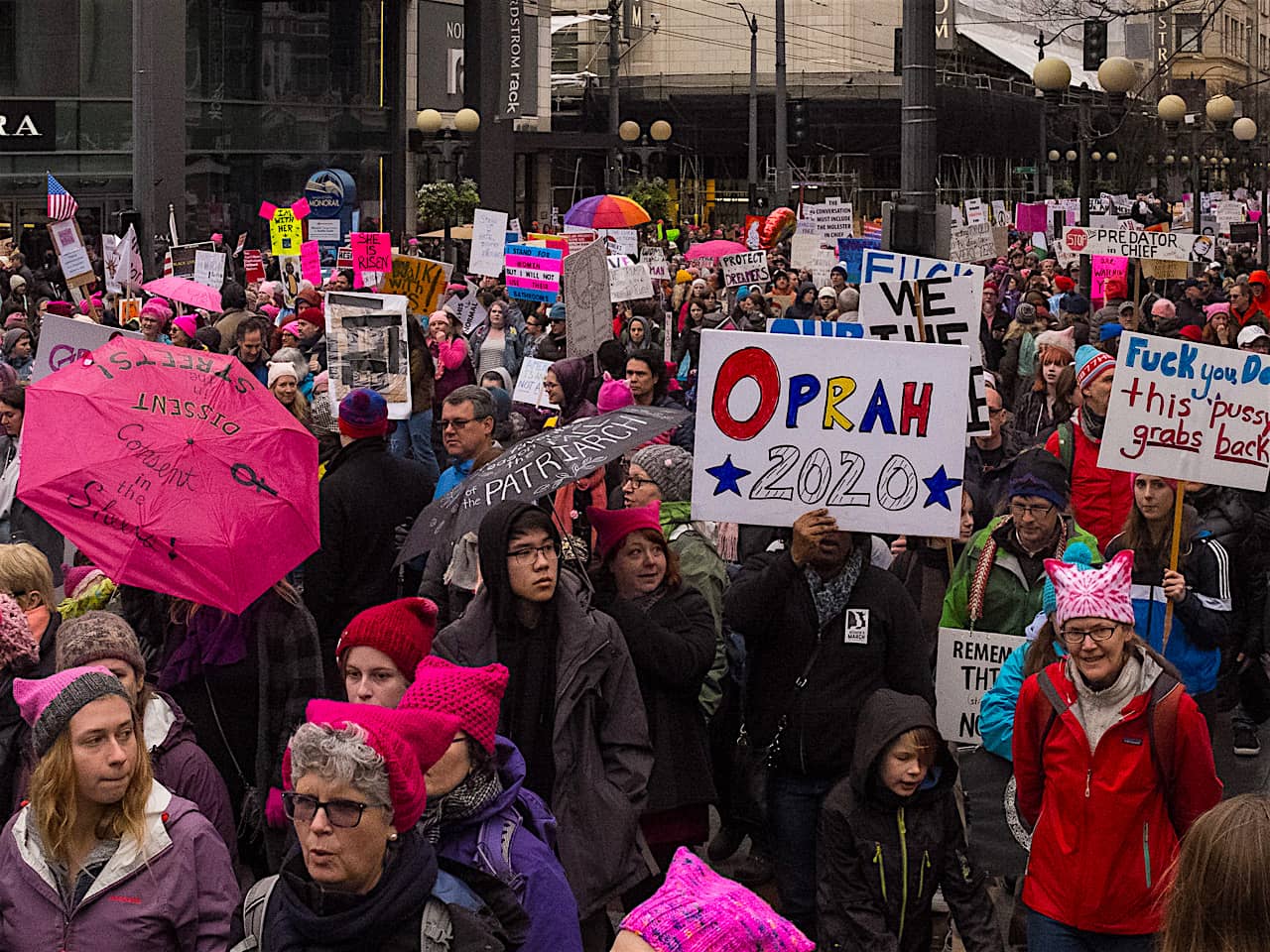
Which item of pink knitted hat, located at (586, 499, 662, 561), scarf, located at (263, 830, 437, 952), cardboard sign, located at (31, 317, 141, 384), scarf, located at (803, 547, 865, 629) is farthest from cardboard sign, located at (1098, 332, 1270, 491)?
cardboard sign, located at (31, 317, 141, 384)

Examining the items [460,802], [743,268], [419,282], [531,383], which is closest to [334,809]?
[460,802]

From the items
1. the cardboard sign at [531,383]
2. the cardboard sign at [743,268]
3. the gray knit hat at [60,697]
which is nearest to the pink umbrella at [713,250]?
the cardboard sign at [743,268]

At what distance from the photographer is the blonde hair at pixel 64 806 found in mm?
4172

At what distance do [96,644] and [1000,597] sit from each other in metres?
2.95

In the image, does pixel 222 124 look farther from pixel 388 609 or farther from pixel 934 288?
pixel 388 609

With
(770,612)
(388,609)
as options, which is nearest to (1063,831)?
(770,612)

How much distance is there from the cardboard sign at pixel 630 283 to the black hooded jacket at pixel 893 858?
12.0 metres

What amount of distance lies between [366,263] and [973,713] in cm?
1278

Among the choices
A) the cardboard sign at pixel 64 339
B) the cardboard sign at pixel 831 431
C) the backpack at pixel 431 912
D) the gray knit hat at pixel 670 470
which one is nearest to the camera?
the backpack at pixel 431 912

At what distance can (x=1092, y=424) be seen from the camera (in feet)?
27.5

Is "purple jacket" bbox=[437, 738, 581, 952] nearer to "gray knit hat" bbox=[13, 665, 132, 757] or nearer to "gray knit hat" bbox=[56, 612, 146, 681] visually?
"gray knit hat" bbox=[13, 665, 132, 757]

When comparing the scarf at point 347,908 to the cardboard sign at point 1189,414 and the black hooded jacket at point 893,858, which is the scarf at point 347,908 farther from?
the cardboard sign at point 1189,414

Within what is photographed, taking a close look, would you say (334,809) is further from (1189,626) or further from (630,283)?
(630,283)

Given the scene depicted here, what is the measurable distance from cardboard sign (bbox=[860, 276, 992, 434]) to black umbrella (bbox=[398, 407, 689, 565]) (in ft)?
7.74
